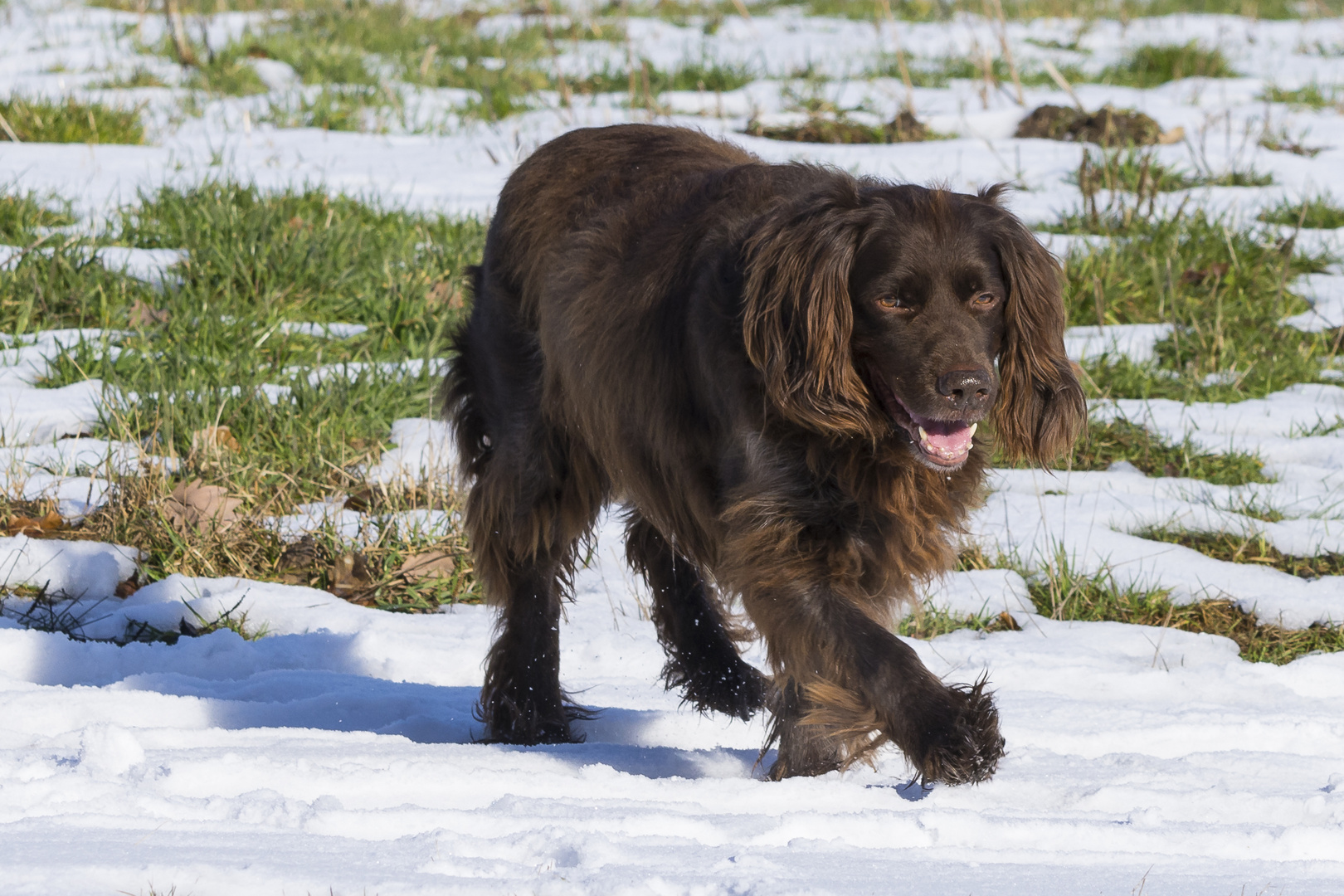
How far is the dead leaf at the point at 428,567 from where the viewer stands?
14.3 ft

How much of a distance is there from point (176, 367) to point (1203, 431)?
3.77 m

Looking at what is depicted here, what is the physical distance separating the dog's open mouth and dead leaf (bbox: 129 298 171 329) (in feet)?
12.3

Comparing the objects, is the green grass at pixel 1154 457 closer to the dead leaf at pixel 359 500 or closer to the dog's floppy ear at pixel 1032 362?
the dog's floppy ear at pixel 1032 362

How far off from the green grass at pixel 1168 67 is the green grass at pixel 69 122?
6650 mm

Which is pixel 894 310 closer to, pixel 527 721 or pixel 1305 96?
pixel 527 721

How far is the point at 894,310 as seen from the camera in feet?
8.77

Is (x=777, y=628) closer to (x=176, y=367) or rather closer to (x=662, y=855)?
(x=662, y=855)

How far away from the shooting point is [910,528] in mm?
2785

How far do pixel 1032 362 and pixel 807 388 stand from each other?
51cm

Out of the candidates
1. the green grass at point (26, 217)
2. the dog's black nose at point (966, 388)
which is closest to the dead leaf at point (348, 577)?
the dog's black nose at point (966, 388)

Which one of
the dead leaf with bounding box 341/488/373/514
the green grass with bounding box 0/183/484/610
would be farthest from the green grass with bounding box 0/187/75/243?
the dead leaf with bounding box 341/488/373/514

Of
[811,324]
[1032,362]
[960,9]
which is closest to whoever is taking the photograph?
[811,324]

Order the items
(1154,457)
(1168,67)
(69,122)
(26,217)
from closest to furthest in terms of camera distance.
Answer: (1154,457) < (26,217) < (69,122) < (1168,67)

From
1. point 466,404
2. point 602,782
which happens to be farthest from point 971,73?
point 602,782
